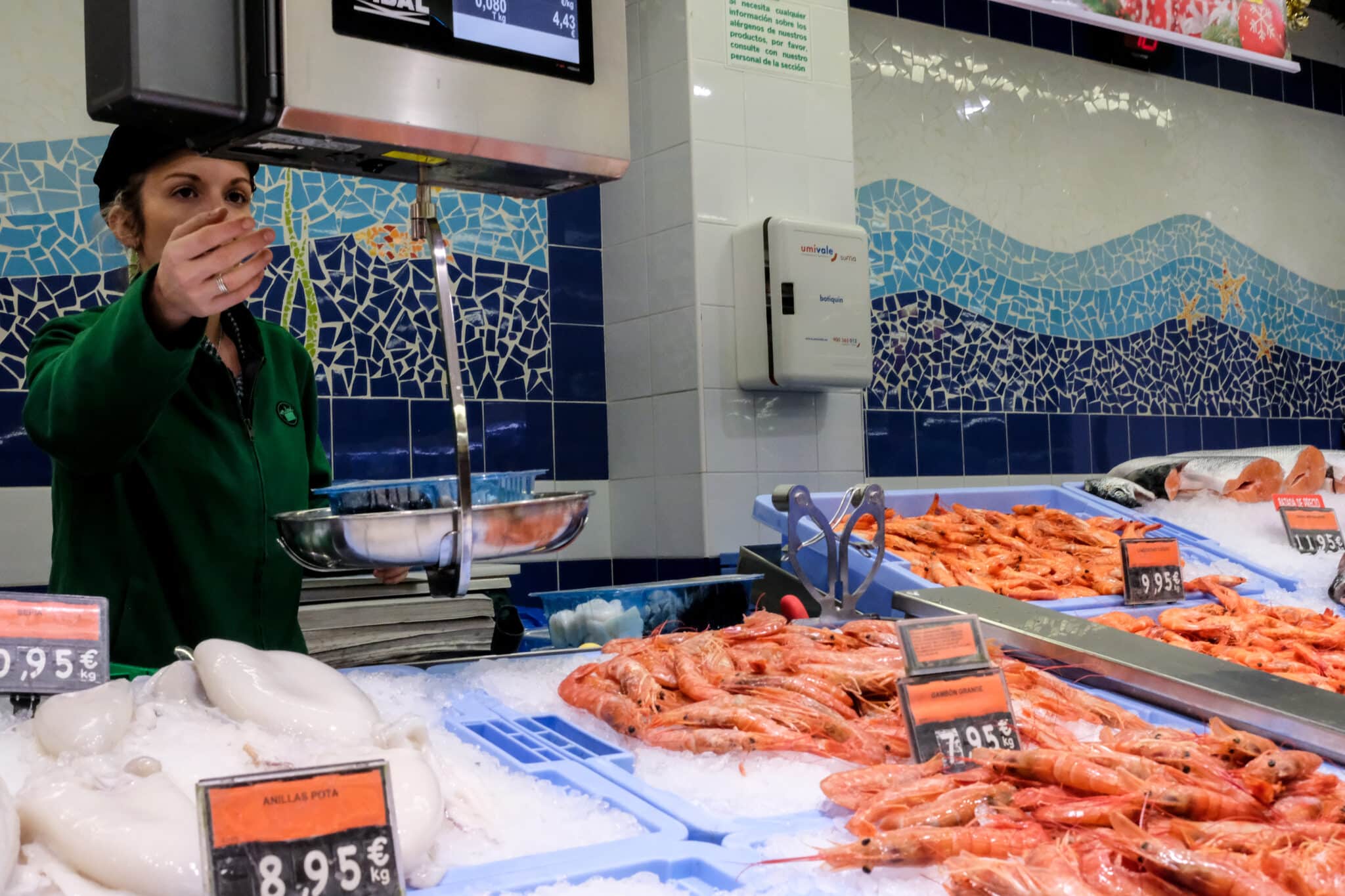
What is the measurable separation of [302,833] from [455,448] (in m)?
0.46

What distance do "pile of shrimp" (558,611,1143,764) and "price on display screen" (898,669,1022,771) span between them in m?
0.05

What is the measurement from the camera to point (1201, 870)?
3.22ft

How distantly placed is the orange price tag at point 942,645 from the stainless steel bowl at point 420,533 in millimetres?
449

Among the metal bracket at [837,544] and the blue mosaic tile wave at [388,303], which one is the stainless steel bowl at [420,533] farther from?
the blue mosaic tile wave at [388,303]

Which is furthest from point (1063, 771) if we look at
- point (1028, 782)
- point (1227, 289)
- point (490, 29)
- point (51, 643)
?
point (1227, 289)

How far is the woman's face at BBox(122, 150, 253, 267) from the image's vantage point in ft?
6.51

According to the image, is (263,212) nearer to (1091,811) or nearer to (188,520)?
(188,520)

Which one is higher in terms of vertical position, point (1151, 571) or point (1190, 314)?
point (1190, 314)

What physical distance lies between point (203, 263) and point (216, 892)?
0.76 meters

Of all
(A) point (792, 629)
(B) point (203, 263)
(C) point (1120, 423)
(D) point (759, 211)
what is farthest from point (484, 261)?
(C) point (1120, 423)

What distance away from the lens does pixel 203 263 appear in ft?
4.37

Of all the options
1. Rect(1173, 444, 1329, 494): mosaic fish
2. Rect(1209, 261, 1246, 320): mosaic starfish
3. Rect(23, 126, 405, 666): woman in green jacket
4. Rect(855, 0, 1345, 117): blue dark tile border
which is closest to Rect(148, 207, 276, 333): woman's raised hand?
Rect(23, 126, 405, 666): woman in green jacket

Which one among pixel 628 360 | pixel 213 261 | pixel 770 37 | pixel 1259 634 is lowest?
pixel 1259 634

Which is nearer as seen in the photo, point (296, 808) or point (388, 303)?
point (296, 808)
